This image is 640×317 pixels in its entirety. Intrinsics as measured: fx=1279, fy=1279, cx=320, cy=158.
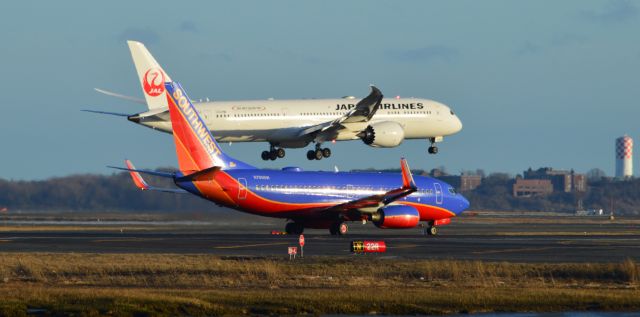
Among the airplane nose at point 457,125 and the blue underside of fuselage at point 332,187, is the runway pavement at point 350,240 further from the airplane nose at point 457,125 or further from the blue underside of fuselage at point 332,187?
the airplane nose at point 457,125

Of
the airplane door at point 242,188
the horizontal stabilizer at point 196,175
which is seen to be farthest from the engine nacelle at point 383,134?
the horizontal stabilizer at point 196,175

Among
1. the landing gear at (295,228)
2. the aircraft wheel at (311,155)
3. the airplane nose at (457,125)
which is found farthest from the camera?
the airplane nose at (457,125)

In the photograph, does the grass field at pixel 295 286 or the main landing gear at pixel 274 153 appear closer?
the grass field at pixel 295 286

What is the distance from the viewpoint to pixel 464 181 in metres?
186

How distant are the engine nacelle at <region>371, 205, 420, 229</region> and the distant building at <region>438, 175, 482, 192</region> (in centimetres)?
11567

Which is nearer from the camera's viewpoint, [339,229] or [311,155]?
[339,229]

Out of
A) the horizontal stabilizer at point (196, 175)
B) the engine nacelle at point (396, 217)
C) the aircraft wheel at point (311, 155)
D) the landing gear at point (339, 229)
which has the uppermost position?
the aircraft wheel at point (311, 155)

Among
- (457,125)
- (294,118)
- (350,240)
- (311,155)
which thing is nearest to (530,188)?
(457,125)

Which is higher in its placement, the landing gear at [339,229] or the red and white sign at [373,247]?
the landing gear at [339,229]

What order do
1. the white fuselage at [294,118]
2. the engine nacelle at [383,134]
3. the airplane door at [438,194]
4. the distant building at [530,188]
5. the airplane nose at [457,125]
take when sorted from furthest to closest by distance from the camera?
the distant building at [530,188]
the airplane nose at [457,125]
the engine nacelle at [383,134]
the white fuselage at [294,118]
the airplane door at [438,194]

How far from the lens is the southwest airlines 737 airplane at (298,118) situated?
76562 mm

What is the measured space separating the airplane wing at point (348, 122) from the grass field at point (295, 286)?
31.7m

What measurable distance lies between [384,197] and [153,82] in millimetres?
19182

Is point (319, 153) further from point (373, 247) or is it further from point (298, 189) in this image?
point (373, 247)
